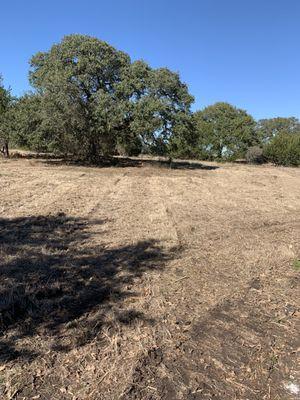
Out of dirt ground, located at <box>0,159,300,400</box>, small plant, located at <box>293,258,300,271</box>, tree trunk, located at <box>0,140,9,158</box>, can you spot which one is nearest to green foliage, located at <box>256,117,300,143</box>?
tree trunk, located at <box>0,140,9,158</box>

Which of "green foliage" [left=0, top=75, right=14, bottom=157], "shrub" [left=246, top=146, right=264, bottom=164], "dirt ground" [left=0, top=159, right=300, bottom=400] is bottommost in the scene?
"shrub" [left=246, top=146, right=264, bottom=164]

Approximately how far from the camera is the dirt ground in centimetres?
284

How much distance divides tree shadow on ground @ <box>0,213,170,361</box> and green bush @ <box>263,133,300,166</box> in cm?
3180

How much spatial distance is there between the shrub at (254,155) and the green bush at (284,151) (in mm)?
612

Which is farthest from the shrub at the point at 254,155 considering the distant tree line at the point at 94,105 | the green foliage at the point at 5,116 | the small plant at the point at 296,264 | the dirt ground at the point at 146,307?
the small plant at the point at 296,264

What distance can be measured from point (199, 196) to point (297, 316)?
24.6 feet

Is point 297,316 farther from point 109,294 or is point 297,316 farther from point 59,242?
point 59,242

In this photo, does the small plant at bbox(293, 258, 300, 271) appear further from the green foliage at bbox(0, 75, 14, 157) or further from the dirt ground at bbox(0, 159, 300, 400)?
A: the green foliage at bbox(0, 75, 14, 157)

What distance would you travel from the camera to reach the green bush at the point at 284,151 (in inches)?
1382

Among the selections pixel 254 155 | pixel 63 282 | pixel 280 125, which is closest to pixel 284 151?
pixel 254 155

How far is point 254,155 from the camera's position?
3756 centimetres

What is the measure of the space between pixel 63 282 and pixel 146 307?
1.06 m

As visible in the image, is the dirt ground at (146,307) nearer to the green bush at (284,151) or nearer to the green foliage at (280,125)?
the green bush at (284,151)

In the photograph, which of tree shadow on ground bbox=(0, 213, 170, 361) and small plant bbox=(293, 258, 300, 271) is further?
small plant bbox=(293, 258, 300, 271)
